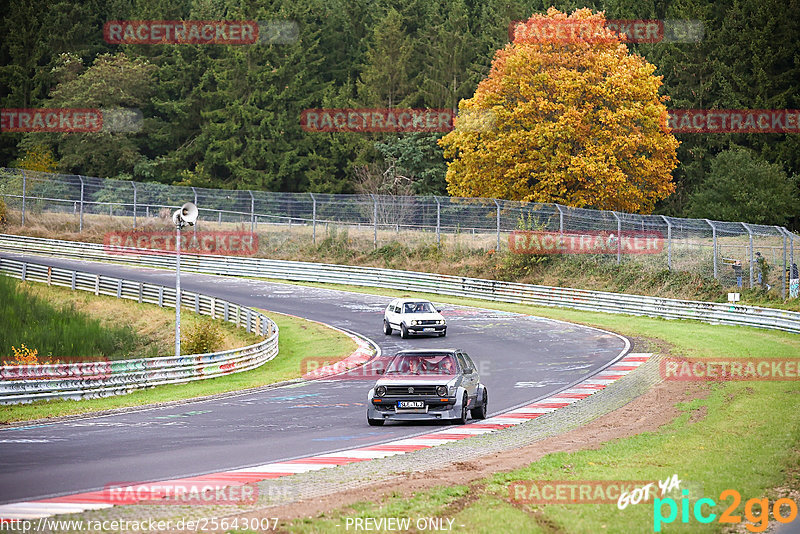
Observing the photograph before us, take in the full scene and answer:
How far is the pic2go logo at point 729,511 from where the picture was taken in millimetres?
10961

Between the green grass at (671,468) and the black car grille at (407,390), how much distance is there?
396cm

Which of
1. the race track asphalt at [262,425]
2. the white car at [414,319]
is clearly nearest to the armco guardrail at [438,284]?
the race track asphalt at [262,425]

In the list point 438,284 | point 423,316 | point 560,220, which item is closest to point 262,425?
point 423,316

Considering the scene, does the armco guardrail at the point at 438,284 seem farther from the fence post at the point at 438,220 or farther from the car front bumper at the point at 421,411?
the car front bumper at the point at 421,411

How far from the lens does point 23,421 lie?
20938mm

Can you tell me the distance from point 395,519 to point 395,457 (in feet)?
14.6

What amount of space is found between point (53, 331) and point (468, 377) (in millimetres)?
23041

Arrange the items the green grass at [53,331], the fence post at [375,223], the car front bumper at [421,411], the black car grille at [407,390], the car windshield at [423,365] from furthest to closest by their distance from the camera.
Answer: the fence post at [375,223] → the green grass at [53,331] → the car windshield at [423,365] → the black car grille at [407,390] → the car front bumper at [421,411]

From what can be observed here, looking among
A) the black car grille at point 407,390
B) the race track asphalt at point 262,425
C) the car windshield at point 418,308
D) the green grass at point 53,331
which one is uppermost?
the black car grille at point 407,390

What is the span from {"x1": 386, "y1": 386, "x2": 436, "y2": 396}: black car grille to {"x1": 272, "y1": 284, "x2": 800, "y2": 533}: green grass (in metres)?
3.96

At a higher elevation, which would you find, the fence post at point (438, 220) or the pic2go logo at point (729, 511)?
the fence post at point (438, 220)

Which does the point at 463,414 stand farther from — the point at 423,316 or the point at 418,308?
the point at 418,308

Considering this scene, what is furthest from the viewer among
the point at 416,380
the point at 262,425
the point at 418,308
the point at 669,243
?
the point at 669,243

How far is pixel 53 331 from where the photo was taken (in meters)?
37.8
